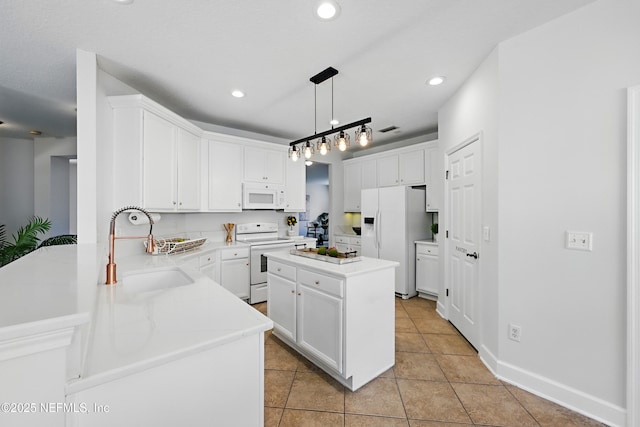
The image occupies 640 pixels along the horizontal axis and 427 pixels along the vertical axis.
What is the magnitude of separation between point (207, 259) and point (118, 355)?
2.63 m

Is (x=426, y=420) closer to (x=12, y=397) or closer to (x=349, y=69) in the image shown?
(x=12, y=397)

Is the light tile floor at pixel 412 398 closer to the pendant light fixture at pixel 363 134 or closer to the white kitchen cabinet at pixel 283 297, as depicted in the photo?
the white kitchen cabinet at pixel 283 297

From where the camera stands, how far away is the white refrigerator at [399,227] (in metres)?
4.02

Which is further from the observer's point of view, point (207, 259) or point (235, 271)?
point (235, 271)

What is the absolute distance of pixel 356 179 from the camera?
531 cm

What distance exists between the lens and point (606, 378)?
1665mm

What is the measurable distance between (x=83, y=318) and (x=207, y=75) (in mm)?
2558

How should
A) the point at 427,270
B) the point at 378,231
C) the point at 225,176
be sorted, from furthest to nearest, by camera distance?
the point at 378,231, the point at 427,270, the point at 225,176

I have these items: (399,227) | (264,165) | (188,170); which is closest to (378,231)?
(399,227)

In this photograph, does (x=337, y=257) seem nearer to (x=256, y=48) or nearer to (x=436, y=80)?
(x=256, y=48)

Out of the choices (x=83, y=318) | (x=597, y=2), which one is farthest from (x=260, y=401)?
(x=597, y=2)

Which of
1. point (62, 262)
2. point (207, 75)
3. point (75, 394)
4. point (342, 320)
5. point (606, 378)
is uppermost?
point (207, 75)

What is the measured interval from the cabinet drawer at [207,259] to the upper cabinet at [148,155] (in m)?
0.63

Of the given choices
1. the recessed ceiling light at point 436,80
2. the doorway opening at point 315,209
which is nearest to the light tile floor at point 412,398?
the recessed ceiling light at point 436,80
